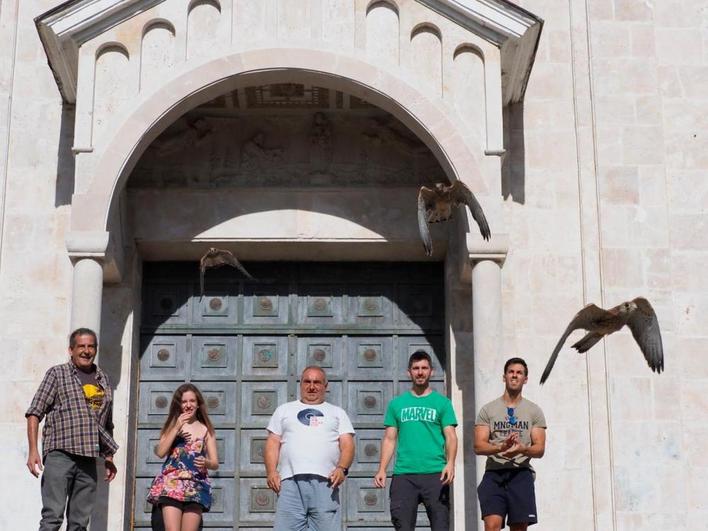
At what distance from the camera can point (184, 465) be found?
11.7 meters

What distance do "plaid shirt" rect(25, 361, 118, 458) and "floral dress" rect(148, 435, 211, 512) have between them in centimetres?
59

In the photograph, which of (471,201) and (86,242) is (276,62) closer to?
(471,201)

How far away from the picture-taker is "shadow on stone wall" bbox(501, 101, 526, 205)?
575 inches

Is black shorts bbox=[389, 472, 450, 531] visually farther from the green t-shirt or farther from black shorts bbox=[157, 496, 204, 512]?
black shorts bbox=[157, 496, 204, 512]

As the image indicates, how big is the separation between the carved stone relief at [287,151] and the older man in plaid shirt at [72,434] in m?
4.03

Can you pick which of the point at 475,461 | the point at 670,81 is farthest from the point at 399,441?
the point at 670,81

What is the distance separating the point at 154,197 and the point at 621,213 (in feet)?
15.7

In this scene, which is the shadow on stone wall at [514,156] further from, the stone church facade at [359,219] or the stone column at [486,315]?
the stone column at [486,315]

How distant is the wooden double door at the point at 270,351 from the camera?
48.2 feet

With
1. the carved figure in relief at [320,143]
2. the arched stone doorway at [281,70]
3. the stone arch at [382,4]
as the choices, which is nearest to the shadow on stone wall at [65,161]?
the arched stone doorway at [281,70]

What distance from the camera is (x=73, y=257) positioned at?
13008mm

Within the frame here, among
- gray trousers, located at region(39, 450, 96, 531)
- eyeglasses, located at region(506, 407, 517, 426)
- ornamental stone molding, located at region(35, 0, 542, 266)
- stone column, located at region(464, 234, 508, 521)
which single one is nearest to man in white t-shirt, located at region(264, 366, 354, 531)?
eyeglasses, located at region(506, 407, 517, 426)

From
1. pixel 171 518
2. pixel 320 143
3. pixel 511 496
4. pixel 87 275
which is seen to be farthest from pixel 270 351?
pixel 511 496

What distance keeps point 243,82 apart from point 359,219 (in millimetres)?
2160
